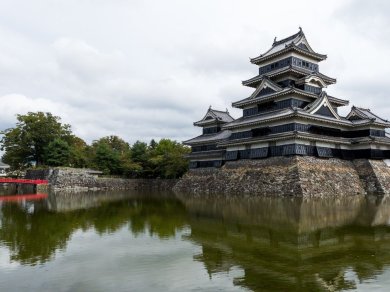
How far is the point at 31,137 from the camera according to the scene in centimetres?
5944

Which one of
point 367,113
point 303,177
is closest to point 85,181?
point 303,177

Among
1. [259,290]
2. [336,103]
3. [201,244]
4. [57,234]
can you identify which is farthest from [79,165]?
[259,290]

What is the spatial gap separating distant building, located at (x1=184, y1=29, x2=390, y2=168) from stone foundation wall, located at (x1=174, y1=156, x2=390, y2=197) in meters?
1.19

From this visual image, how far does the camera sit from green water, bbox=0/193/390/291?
26.8ft

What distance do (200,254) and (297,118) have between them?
27546 mm

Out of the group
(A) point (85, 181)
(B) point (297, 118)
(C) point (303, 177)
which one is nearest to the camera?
(C) point (303, 177)

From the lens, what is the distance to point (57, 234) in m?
14.8

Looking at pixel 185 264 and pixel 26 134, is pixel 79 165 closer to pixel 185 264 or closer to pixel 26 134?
pixel 26 134

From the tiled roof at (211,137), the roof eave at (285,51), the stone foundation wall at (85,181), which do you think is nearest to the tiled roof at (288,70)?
the roof eave at (285,51)

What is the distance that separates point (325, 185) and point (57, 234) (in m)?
25.4

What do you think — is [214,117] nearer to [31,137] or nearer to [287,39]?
[287,39]

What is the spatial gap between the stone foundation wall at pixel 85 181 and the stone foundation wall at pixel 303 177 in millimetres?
20174

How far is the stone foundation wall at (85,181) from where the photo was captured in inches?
2051

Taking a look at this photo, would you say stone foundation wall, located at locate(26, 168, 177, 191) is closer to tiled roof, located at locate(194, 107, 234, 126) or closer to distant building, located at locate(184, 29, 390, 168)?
tiled roof, located at locate(194, 107, 234, 126)
